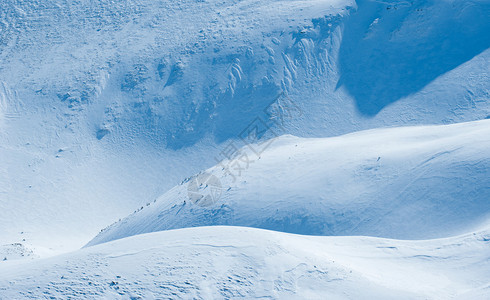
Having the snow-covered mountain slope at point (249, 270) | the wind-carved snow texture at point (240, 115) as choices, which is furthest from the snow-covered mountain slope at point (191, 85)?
the snow-covered mountain slope at point (249, 270)

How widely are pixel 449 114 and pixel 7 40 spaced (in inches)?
1099

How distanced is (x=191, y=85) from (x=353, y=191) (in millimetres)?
15849

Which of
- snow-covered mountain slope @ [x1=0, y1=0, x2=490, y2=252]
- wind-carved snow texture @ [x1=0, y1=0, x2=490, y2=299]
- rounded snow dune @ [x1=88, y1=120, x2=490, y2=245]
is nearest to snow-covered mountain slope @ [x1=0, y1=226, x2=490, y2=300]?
wind-carved snow texture @ [x1=0, y1=0, x2=490, y2=299]

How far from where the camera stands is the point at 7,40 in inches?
1385

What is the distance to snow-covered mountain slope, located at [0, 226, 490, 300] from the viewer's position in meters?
11.0

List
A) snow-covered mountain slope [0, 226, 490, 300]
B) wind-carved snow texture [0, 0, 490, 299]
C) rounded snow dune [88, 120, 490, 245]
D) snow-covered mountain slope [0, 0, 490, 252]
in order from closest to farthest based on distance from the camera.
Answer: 1. snow-covered mountain slope [0, 226, 490, 300]
2. rounded snow dune [88, 120, 490, 245]
3. wind-carved snow texture [0, 0, 490, 299]
4. snow-covered mountain slope [0, 0, 490, 252]

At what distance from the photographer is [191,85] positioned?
3147cm

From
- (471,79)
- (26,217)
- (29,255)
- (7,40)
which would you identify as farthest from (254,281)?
(7,40)

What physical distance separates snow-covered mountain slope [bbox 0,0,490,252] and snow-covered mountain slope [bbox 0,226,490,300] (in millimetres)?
13132

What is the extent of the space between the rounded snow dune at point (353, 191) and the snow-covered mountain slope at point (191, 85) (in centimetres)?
605

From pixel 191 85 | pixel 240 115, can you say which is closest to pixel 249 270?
pixel 240 115

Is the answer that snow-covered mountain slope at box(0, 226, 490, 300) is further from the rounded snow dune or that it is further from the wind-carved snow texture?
the rounded snow dune

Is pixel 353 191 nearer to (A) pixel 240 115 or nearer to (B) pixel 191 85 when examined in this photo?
(A) pixel 240 115

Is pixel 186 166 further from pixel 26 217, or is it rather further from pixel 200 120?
pixel 26 217
